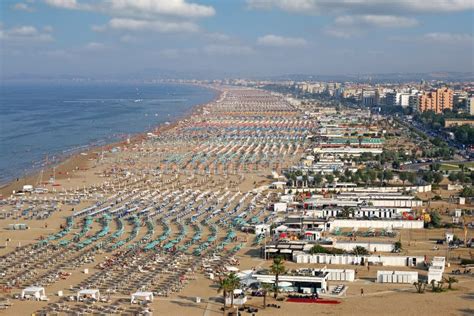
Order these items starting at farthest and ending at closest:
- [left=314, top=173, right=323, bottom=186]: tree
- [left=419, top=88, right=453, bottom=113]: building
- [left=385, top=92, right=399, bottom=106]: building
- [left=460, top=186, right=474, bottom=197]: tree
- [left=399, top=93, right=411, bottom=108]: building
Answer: [left=385, top=92, right=399, bottom=106]: building < [left=399, top=93, right=411, bottom=108]: building < [left=419, top=88, right=453, bottom=113]: building < [left=314, top=173, right=323, bottom=186]: tree < [left=460, top=186, right=474, bottom=197]: tree

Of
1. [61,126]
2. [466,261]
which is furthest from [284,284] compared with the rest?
[61,126]

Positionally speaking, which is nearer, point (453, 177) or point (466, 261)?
point (466, 261)

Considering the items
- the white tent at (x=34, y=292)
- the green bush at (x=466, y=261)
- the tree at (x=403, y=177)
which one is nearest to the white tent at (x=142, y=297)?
the white tent at (x=34, y=292)

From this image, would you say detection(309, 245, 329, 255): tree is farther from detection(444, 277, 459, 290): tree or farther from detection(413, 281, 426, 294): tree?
detection(444, 277, 459, 290): tree

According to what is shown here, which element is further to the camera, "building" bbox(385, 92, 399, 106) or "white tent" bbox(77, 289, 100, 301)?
"building" bbox(385, 92, 399, 106)

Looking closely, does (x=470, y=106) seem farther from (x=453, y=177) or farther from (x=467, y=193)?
(x=467, y=193)

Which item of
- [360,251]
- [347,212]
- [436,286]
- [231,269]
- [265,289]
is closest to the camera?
[265,289]

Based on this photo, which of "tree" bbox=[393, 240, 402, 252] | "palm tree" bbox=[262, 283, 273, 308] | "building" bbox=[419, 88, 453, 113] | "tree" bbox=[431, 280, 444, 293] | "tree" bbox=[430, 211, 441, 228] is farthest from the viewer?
"building" bbox=[419, 88, 453, 113]

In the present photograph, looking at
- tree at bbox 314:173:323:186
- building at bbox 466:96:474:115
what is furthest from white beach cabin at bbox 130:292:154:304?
building at bbox 466:96:474:115

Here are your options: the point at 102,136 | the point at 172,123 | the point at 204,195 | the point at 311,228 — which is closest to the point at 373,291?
the point at 311,228

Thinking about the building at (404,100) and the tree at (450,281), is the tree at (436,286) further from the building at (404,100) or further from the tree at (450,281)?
the building at (404,100)

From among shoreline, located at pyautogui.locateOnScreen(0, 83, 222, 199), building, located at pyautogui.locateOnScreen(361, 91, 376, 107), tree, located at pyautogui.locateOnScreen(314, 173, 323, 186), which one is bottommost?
shoreline, located at pyautogui.locateOnScreen(0, 83, 222, 199)

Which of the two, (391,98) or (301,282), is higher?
(391,98)
